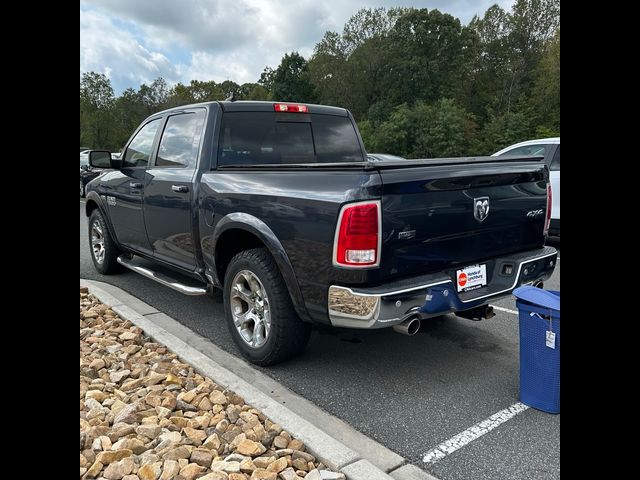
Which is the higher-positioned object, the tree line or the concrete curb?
the tree line

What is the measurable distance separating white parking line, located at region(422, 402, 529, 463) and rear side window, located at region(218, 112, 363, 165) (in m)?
2.64

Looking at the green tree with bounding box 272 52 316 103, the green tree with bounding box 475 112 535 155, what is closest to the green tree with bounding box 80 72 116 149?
the green tree with bounding box 272 52 316 103

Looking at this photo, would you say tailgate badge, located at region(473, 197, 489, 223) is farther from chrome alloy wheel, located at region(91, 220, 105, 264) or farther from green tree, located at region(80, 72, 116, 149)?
green tree, located at region(80, 72, 116, 149)

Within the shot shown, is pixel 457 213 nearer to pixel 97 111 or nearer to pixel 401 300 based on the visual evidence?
pixel 401 300

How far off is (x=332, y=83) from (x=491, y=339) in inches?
1933

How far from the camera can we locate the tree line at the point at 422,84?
118 feet

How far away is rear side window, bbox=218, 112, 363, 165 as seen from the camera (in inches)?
170

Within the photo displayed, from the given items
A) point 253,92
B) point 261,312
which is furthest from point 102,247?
point 253,92

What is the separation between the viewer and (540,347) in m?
3.04

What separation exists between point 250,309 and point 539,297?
1.94 m

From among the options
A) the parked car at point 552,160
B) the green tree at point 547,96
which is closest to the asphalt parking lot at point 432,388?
the parked car at point 552,160

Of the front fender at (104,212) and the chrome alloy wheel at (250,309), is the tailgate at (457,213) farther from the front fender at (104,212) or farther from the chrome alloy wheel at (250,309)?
the front fender at (104,212)

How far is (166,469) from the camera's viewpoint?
242cm

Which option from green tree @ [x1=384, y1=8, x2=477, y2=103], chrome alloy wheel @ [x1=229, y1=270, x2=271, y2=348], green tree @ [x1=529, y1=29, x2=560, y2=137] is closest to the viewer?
chrome alloy wheel @ [x1=229, y1=270, x2=271, y2=348]
